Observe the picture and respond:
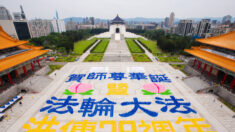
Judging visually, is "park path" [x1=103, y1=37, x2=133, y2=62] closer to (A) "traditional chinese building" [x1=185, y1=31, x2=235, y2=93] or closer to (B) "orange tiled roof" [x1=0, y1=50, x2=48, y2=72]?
(B) "orange tiled roof" [x1=0, y1=50, x2=48, y2=72]

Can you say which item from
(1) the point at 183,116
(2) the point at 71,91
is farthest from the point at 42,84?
(1) the point at 183,116

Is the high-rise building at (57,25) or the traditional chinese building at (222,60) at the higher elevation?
the high-rise building at (57,25)

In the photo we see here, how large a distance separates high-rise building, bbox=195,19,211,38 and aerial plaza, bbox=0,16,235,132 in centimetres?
8367

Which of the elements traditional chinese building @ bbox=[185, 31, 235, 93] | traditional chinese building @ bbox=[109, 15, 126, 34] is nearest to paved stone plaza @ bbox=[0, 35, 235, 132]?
traditional chinese building @ bbox=[185, 31, 235, 93]

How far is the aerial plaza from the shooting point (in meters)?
15.0

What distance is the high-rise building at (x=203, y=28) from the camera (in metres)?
86.8

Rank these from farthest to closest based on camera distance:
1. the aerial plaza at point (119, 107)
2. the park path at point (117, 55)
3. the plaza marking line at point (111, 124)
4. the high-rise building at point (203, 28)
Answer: the high-rise building at point (203, 28) < the park path at point (117, 55) < the aerial plaza at point (119, 107) < the plaza marking line at point (111, 124)

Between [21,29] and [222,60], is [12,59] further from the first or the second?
[21,29]

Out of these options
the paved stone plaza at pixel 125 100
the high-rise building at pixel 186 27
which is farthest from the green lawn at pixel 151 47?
the high-rise building at pixel 186 27

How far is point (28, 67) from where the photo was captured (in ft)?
91.6

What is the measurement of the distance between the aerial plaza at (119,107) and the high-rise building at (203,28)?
275ft

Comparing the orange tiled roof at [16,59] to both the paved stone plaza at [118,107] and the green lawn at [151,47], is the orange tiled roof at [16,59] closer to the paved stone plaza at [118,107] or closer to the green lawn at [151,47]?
the paved stone plaza at [118,107]

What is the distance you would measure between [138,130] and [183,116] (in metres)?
6.96

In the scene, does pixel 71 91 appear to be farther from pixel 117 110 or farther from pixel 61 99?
pixel 117 110
